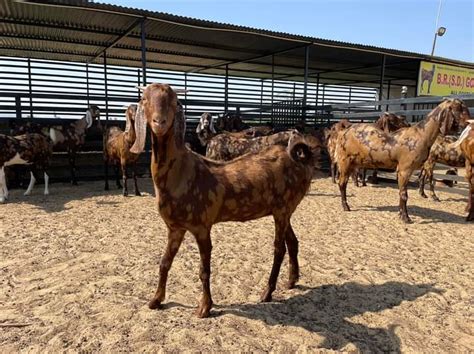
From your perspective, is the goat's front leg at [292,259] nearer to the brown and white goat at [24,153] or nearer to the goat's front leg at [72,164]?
the brown and white goat at [24,153]

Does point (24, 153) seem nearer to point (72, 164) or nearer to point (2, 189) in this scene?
point (2, 189)

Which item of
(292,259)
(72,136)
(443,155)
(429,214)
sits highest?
(72,136)

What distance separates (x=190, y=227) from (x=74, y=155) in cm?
955

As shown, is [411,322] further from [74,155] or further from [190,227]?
[74,155]

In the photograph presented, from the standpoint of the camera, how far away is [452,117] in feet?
25.0

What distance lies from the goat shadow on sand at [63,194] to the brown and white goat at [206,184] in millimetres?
5617

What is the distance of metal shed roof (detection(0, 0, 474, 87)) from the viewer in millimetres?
11359

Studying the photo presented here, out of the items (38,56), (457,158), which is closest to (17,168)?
(38,56)

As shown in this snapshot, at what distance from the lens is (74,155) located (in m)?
11.8

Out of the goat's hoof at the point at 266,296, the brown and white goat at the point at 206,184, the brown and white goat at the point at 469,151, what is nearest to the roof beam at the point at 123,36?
the brown and white goat at the point at 206,184

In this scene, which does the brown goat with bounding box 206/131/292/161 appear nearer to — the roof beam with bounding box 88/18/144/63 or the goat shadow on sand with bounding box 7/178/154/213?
the goat shadow on sand with bounding box 7/178/154/213

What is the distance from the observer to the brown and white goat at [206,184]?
3328 mm

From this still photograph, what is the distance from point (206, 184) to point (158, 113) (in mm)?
896

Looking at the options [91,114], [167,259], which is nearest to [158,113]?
[167,259]
